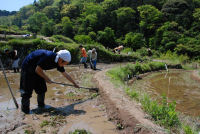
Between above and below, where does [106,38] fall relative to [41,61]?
above

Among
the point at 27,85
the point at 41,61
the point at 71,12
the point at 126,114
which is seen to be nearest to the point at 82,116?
the point at 126,114

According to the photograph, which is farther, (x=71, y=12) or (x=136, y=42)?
(x=71, y=12)

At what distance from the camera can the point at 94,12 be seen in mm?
59812

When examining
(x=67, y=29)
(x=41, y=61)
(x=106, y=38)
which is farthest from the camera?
(x=67, y=29)

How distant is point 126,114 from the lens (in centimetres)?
410

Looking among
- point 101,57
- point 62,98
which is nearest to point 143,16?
point 101,57

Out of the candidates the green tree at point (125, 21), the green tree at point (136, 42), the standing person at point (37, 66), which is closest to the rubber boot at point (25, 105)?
the standing person at point (37, 66)

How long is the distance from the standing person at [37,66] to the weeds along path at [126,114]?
1640mm

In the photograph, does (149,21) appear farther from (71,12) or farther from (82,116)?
(82,116)

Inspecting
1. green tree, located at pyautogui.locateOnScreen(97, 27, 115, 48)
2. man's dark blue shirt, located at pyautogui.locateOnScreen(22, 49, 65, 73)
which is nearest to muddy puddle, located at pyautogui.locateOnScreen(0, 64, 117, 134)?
man's dark blue shirt, located at pyautogui.locateOnScreen(22, 49, 65, 73)

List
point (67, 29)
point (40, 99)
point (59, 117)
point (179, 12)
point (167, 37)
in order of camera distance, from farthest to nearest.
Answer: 1. point (67, 29)
2. point (179, 12)
3. point (167, 37)
4. point (40, 99)
5. point (59, 117)

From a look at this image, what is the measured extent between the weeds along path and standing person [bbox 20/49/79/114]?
1.64 m

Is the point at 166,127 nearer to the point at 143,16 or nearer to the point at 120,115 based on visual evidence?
the point at 120,115

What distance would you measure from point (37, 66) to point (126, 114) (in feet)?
7.14
